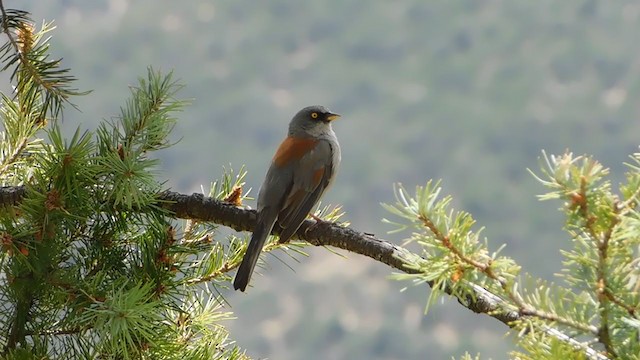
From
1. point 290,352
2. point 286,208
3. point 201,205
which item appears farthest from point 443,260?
point 290,352

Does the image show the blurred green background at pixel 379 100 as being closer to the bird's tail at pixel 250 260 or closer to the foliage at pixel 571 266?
the bird's tail at pixel 250 260

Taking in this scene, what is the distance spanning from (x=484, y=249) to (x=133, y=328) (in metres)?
1.02

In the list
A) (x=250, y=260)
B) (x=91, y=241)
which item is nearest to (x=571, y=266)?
(x=91, y=241)

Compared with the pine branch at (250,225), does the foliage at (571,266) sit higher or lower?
lower

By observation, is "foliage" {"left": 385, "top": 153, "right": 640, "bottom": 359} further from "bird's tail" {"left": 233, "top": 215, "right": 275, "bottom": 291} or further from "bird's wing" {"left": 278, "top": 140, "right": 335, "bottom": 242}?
"bird's wing" {"left": 278, "top": 140, "right": 335, "bottom": 242}

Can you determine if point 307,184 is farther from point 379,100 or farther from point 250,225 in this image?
point 379,100

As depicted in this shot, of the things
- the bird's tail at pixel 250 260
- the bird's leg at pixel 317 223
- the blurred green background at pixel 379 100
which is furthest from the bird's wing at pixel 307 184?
the blurred green background at pixel 379 100

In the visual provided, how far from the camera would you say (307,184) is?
13.9 ft

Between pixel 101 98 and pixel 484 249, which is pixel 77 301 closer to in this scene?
pixel 484 249

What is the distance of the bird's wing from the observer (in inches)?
142

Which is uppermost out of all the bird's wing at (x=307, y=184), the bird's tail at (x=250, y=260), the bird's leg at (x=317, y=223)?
the bird's wing at (x=307, y=184)


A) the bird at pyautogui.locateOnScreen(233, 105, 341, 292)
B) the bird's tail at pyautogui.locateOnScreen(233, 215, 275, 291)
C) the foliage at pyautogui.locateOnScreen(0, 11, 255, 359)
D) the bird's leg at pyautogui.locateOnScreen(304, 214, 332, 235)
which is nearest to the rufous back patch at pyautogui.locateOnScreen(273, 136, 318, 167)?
the bird at pyautogui.locateOnScreen(233, 105, 341, 292)

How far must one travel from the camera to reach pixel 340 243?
2709 millimetres

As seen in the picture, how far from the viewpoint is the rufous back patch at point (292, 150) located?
14.4ft
